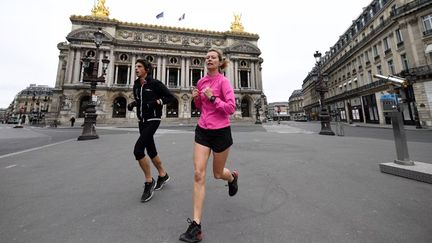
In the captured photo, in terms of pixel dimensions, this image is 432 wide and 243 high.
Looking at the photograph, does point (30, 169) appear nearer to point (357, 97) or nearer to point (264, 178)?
point (264, 178)

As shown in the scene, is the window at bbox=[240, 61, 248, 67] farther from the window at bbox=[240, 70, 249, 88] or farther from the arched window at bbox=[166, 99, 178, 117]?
the arched window at bbox=[166, 99, 178, 117]

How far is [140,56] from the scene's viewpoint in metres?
35.3

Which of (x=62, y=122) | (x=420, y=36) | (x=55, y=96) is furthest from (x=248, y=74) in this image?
(x=55, y=96)

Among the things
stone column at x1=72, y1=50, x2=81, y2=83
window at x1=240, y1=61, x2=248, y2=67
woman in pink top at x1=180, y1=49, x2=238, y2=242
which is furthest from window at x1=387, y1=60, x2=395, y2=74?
stone column at x1=72, y1=50, x2=81, y2=83

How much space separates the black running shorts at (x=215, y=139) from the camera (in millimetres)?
1943

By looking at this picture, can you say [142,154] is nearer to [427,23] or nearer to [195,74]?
[427,23]

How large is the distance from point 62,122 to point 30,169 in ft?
114

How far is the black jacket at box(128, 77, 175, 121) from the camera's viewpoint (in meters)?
2.71

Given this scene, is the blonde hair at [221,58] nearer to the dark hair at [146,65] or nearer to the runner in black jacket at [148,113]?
the runner in black jacket at [148,113]

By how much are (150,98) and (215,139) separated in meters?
1.40

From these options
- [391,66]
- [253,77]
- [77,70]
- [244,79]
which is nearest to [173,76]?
[244,79]

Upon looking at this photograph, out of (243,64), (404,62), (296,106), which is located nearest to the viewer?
(404,62)

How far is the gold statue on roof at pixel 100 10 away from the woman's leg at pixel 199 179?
48657mm

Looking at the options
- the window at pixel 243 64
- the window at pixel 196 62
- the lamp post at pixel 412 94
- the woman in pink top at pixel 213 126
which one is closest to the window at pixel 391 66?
the lamp post at pixel 412 94
